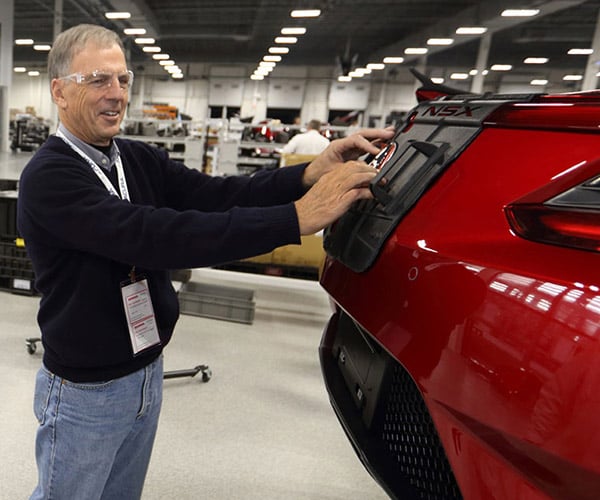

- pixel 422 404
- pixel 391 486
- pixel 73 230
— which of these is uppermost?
pixel 73 230

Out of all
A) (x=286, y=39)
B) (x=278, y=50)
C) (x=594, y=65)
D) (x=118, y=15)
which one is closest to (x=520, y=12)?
(x=594, y=65)

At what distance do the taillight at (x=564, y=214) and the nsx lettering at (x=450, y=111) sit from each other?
251mm

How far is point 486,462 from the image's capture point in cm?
62

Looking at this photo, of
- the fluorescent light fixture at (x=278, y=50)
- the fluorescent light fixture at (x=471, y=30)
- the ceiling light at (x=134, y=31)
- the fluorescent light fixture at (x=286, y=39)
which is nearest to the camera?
the fluorescent light fixture at (x=471, y=30)

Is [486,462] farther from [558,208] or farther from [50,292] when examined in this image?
[50,292]

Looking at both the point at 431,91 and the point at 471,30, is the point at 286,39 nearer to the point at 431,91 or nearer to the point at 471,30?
the point at 471,30

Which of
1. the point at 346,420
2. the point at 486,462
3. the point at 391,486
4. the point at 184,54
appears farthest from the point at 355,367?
the point at 184,54

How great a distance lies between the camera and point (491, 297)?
0.62 metres

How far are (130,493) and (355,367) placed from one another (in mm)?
761

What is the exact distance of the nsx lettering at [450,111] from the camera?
856 mm

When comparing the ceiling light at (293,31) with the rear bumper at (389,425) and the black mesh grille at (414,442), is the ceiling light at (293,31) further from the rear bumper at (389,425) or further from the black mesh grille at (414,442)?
the black mesh grille at (414,442)

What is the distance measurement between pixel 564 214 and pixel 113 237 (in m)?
0.76

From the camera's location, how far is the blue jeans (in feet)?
3.49

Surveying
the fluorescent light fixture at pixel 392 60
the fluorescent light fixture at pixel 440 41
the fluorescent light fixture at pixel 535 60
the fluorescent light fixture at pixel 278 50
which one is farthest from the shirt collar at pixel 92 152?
the fluorescent light fixture at pixel 278 50
